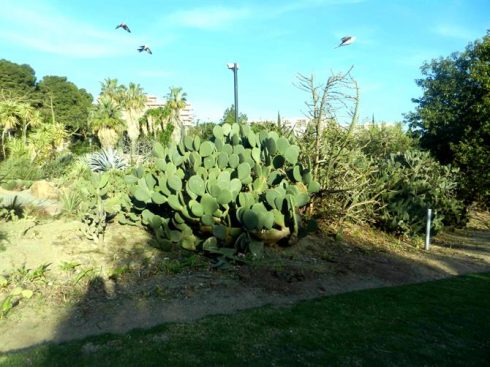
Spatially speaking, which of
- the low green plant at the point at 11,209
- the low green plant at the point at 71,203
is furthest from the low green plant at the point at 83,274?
the low green plant at the point at 71,203

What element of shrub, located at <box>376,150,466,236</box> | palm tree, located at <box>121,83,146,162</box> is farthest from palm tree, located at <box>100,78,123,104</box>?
shrub, located at <box>376,150,466,236</box>

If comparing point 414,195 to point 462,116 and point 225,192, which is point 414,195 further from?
point 462,116

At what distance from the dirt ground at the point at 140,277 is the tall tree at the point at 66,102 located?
5132 centimetres

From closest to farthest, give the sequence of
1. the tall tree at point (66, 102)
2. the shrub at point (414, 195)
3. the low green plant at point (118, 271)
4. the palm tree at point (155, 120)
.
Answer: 1. the low green plant at point (118, 271)
2. the shrub at point (414, 195)
3. the palm tree at point (155, 120)
4. the tall tree at point (66, 102)

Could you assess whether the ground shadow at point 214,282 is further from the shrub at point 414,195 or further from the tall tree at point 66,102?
the tall tree at point 66,102

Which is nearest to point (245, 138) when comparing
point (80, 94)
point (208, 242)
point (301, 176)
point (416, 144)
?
point (301, 176)

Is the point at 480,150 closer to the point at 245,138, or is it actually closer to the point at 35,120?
the point at 245,138

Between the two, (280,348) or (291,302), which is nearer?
(280,348)

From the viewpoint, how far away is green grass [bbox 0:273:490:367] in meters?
4.54

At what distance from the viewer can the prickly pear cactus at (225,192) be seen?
25.9 ft

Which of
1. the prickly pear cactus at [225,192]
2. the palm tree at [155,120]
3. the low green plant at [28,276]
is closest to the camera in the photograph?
the low green plant at [28,276]

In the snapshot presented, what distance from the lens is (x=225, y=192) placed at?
7.79 metres

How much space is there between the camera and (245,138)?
930 cm

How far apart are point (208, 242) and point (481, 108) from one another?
1336 cm
